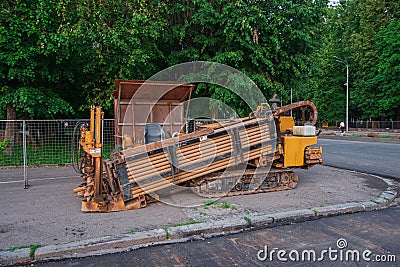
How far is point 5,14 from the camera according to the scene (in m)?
12.3

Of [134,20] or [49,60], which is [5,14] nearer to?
[49,60]

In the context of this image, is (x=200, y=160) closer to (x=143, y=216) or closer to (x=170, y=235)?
(x=143, y=216)

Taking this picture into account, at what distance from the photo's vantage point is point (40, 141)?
10828 millimetres

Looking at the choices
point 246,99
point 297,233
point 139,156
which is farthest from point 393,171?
point 139,156

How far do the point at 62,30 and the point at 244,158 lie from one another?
28.8 feet

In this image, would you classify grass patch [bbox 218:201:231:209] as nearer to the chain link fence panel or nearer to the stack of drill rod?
the stack of drill rod

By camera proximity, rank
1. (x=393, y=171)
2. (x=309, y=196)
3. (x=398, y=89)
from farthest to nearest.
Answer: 1. (x=398, y=89)
2. (x=393, y=171)
3. (x=309, y=196)

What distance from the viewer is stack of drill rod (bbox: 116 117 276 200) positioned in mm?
6367

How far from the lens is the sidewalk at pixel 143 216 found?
463 centimetres

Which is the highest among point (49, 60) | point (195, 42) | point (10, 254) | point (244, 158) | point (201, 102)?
point (195, 42)

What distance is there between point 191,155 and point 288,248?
2973 millimetres

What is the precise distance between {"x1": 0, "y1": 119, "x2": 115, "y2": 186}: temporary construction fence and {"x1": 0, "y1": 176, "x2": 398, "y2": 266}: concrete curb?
17.2ft

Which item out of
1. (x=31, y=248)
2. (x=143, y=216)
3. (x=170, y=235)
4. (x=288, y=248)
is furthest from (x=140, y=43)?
(x=288, y=248)

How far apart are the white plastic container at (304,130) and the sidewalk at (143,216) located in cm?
131
